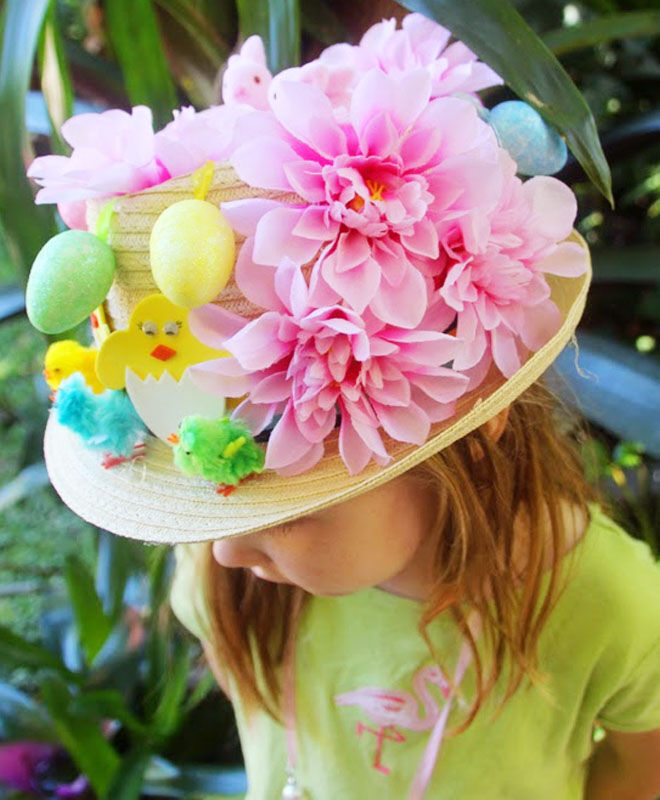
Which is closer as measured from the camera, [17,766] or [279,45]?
[279,45]

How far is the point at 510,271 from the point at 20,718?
0.91 m

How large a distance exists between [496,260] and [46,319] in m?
0.26

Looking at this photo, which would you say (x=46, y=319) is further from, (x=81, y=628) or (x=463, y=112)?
(x=81, y=628)

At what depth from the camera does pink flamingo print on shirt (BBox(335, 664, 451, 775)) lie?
0.72 m

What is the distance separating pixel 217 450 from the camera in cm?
48

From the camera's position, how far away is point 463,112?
0.45 meters

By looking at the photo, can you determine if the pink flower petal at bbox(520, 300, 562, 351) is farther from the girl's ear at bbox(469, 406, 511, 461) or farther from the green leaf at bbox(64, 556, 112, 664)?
the green leaf at bbox(64, 556, 112, 664)

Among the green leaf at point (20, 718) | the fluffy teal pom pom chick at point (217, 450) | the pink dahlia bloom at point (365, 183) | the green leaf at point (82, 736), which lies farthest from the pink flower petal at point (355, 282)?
the green leaf at point (20, 718)

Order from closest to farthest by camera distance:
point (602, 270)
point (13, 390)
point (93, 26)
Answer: point (602, 270)
point (93, 26)
point (13, 390)

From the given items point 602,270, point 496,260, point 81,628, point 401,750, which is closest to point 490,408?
point 496,260

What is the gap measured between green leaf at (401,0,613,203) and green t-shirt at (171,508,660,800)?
0.31 metres

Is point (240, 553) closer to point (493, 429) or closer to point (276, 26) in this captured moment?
point (493, 429)

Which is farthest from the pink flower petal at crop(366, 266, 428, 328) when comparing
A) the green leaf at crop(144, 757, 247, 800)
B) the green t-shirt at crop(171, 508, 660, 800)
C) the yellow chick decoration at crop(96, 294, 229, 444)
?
the green leaf at crop(144, 757, 247, 800)

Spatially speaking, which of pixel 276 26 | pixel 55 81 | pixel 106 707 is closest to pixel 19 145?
pixel 55 81
